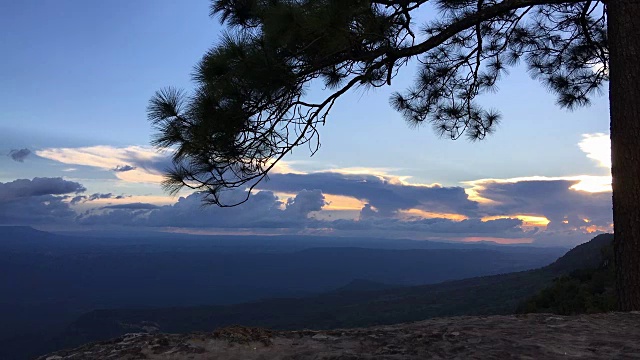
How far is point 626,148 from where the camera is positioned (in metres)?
5.87

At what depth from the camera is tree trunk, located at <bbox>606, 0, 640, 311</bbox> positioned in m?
5.77

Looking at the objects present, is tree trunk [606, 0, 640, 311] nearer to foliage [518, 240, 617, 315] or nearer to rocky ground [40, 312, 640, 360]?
rocky ground [40, 312, 640, 360]

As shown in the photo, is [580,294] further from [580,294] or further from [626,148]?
[626,148]

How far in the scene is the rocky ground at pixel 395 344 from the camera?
12.0 ft

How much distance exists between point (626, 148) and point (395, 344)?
405cm

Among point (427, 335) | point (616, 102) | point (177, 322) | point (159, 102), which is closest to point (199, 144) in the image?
point (159, 102)

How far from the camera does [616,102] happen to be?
6020 mm

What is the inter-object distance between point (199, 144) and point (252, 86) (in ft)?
3.55

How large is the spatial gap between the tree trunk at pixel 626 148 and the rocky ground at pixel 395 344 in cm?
149

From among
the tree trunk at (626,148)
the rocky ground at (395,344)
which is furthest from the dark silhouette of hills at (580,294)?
the rocky ground at (395,344)

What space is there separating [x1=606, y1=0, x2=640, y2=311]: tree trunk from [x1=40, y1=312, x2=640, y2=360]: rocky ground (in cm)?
149

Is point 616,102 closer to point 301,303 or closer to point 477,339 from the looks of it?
point 477,339

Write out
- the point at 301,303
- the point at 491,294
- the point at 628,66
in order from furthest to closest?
the point at 301,303 → the point at 491,294 → the point at 628,66

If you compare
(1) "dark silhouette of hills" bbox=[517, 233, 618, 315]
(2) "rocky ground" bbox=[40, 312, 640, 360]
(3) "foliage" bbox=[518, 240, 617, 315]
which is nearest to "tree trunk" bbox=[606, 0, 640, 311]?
(2) "rocky ground" bbox=[40, 312, 640, 360]
